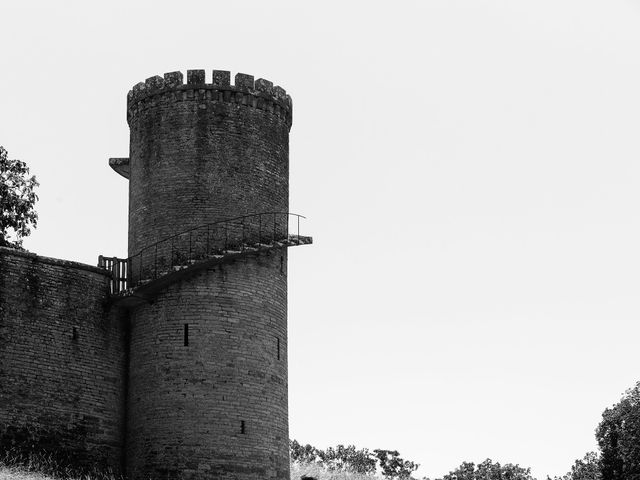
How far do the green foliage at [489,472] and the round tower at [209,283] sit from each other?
104 feet

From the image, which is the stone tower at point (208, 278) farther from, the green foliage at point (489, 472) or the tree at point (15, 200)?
the green foliage at point (489, 472)

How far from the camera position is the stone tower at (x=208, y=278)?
36.5 meters

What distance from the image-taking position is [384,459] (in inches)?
2675

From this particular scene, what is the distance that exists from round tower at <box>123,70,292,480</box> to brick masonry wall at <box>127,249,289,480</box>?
28mm

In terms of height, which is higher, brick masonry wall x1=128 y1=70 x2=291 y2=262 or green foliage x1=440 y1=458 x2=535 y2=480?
brick masonry wall x1=128 y1=70 x2=291 y2=262

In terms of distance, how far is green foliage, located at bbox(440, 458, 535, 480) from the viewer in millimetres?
68000

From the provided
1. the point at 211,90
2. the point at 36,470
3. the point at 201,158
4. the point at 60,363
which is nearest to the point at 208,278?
the point at 201,158

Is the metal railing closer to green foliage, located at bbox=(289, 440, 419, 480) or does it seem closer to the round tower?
the round tower

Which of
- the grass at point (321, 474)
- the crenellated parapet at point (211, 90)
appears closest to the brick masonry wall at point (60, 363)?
the crenellated parapet at point (211, 90)

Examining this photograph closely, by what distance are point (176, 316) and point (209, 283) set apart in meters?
1.28

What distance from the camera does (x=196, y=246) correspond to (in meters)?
38.0

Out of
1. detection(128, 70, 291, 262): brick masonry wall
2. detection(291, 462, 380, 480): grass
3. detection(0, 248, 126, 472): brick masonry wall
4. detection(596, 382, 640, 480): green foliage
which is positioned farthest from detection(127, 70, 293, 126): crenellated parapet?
detection(596, 382, 640, 480): green foliage

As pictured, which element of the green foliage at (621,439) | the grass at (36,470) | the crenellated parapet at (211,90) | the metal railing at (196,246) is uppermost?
the crenellated parapet at (211,90)

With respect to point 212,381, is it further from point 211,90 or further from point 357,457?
point 357,457
